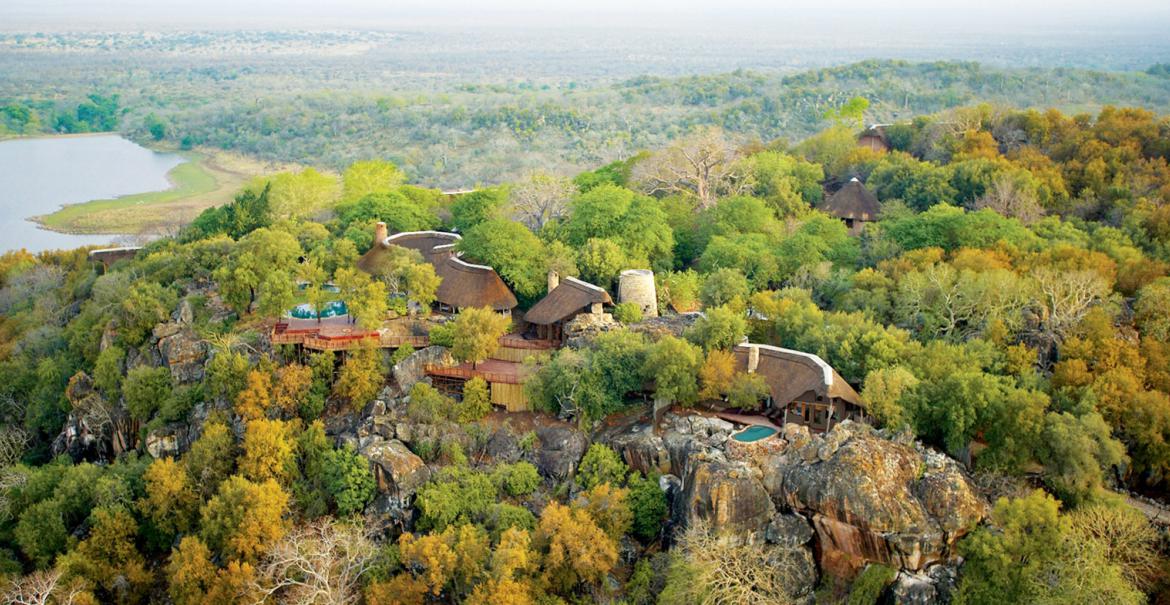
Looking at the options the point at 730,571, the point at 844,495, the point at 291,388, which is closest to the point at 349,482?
the point at 291,388

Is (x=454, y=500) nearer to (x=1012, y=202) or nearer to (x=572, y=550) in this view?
(x=572, y=550)

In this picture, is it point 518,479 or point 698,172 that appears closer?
point 518,479

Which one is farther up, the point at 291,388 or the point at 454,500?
the point at 291,388

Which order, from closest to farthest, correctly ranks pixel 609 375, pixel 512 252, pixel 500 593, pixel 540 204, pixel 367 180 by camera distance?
pixel 500 593 < pixel 609 375 < pixel 512 252 < pixel 540 204 < pixel 367 180

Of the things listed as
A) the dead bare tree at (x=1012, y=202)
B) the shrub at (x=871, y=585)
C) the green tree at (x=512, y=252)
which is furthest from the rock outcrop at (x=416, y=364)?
the dead bare tree at (x=1012, y=202)

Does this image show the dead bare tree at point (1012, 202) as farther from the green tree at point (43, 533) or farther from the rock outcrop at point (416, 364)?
the green tree at point (43, 533)
